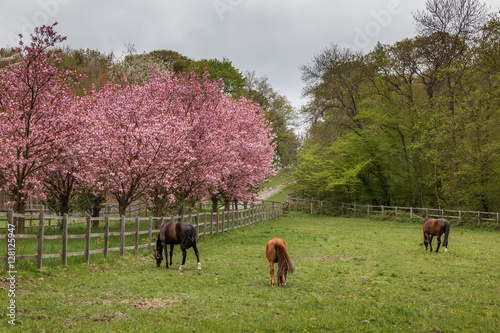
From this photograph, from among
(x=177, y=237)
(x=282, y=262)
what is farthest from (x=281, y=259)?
(x=177, y=237)

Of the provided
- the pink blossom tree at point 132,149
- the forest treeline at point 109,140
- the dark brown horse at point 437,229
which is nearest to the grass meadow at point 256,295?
the dark brown horse at point 437,229

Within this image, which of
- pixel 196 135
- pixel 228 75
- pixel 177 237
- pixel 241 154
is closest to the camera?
pixel 177 237

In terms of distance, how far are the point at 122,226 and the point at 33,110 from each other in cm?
576

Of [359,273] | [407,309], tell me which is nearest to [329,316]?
[407,309]

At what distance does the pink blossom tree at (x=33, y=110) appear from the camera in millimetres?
14086

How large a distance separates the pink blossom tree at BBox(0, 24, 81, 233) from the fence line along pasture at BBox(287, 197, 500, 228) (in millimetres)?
28600

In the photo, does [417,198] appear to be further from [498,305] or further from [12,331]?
[12,331]

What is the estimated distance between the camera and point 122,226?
1384 centimetres

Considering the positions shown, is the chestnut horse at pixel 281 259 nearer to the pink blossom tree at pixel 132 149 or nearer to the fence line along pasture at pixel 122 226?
the fence line along pasture at pixel 122 226

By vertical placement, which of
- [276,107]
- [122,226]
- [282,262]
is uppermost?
[276,107]

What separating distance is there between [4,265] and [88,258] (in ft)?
8.26

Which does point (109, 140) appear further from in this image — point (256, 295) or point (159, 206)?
point (256, 295)

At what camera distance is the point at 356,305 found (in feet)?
27.7

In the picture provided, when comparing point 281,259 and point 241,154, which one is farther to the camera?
point 241,154
